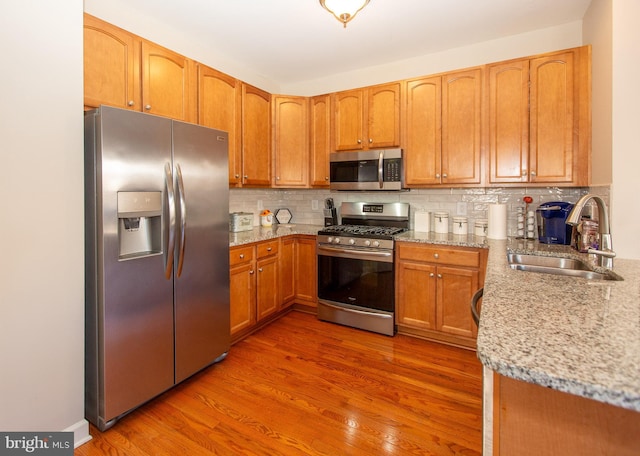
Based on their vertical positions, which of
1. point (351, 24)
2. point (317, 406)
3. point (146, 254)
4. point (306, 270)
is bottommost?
point (317, 406)

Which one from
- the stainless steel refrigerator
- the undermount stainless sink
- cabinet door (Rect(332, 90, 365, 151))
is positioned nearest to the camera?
the undermount stainless sink

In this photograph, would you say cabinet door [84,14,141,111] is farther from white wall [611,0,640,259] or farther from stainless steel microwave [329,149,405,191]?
white wall [611,0,640,259]

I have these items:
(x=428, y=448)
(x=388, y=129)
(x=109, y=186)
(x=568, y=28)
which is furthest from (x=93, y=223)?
(x=568, y=28)

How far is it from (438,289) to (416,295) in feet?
0.65

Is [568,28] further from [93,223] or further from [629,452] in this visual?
[93,223]

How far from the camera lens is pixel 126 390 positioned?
1786 mm

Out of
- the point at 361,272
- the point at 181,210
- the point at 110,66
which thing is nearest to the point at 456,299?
the point at 361,272

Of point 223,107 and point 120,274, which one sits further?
point 223,107

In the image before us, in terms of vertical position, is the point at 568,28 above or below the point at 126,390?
above

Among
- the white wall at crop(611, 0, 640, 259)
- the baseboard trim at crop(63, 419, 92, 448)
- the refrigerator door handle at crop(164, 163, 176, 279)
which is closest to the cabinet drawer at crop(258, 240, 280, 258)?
the refrigerator door handle at crop(164, 163, 176, 279)

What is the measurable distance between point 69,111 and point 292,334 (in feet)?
7.59

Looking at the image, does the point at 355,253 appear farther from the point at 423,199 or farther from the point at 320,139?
the point at 320,139

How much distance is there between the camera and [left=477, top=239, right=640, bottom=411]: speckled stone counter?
1.90 feet

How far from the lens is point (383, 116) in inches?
125
